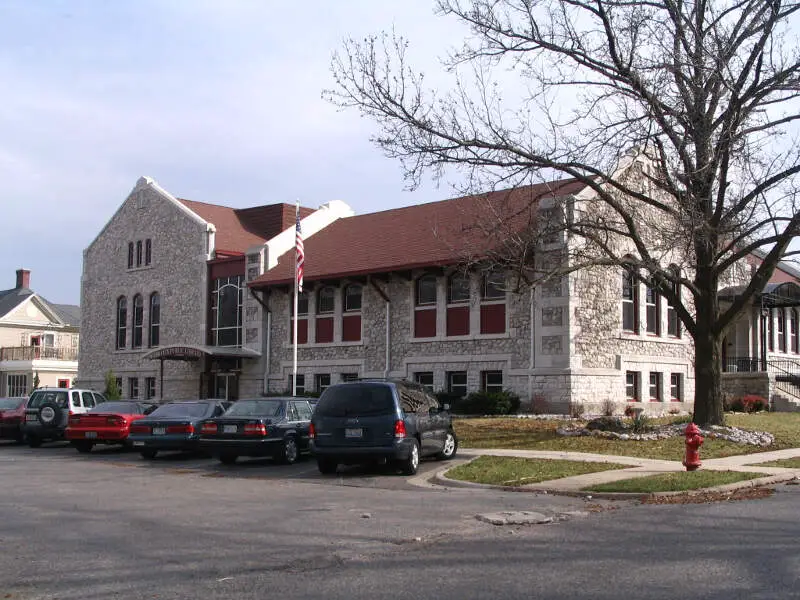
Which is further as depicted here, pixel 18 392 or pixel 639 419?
pixel 18 392

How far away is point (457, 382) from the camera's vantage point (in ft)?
103

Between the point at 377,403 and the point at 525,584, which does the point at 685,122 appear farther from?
the point at 525,584

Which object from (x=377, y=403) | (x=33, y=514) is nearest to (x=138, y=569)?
(x=33, y=514)

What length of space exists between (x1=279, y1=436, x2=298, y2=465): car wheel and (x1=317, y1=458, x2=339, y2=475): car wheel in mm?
1687

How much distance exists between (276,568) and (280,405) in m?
11.0

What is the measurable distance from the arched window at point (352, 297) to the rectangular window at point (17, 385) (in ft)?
106

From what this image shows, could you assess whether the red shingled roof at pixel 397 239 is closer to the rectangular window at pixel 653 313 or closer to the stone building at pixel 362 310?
the stone building at pixel 362 310

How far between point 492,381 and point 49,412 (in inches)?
549

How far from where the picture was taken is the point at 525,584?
7367 mm

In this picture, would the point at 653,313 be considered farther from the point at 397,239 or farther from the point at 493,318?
the point at 397,239

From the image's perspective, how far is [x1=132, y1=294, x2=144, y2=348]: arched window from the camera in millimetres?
42875

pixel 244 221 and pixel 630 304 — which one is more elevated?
pixel 244 221

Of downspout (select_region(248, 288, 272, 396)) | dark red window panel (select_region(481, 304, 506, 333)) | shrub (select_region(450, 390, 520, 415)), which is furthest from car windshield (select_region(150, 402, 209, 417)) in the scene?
downspout (select_region(248, 288, 272, 396))

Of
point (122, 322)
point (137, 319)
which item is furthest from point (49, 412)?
point (122, 322)
